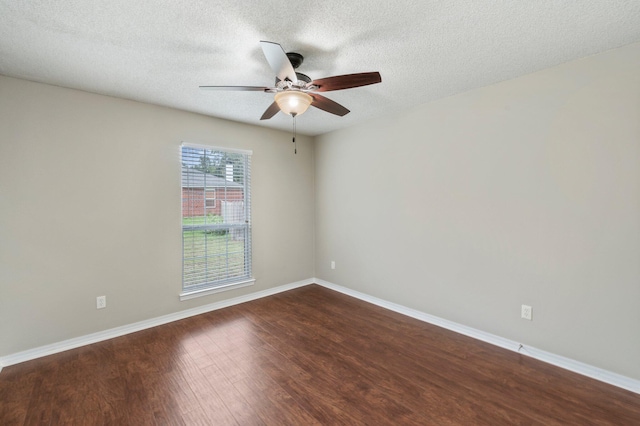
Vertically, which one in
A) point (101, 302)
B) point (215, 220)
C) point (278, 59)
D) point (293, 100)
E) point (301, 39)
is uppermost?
point (301, 39)

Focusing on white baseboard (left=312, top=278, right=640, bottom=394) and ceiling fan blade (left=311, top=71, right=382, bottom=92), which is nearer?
ceiling fan blade (left=311, top=71, right=382, bottom=92)

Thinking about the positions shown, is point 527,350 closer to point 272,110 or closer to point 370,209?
point 370,209

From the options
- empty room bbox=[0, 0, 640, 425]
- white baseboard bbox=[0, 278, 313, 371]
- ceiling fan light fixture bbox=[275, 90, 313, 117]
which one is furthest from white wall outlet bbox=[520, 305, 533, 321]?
white baseboard bbox=[0, 278, 313, 371]

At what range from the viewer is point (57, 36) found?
1.85m

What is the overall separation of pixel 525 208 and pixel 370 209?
1.78 m

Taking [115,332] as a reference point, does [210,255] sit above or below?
above

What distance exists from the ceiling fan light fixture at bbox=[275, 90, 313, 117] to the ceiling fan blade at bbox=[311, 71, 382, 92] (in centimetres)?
12

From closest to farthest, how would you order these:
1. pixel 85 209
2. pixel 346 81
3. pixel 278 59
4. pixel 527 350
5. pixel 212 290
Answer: pixel 278 59 < pixel 346 81 < pixel 527 350 < pixel 85 209 < pixel 212 290

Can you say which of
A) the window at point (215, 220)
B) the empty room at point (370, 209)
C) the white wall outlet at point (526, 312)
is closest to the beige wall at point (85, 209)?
the empty room at point (370, 209)

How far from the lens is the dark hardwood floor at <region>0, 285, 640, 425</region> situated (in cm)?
179

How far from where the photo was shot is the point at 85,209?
9.02 ft

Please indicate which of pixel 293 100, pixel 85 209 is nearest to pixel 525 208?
pixel 293 100

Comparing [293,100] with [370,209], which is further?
[370,209]

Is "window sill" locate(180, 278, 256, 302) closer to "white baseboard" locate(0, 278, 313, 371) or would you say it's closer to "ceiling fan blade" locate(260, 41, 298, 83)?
"white baseboard" locate(0, 278, 313, 371)
